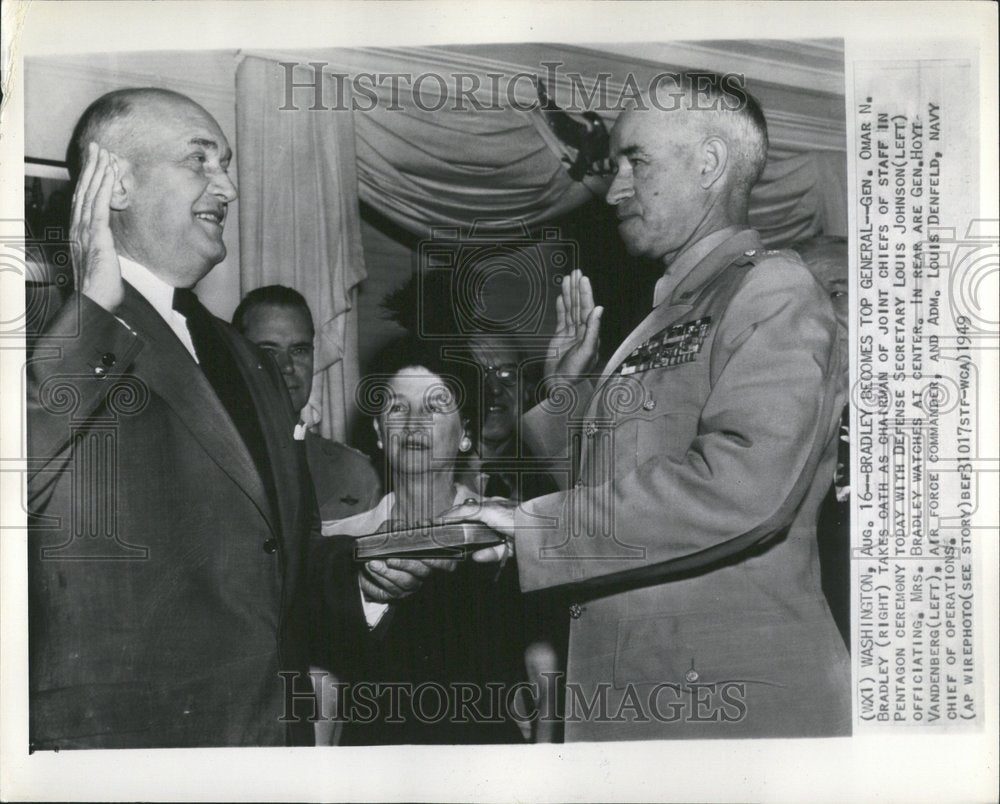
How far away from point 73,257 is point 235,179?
620mm

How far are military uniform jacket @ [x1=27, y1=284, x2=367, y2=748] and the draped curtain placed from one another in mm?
364

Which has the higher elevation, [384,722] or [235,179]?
[235,179]

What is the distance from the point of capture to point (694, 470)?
328 centimetres

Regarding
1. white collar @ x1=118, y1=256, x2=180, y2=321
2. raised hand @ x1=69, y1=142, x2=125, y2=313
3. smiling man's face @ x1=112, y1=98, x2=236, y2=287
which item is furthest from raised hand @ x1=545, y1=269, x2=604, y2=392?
raised hand @ x1=69, y1=142, x2=125, y2=313

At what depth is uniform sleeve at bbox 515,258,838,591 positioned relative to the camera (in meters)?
3.28

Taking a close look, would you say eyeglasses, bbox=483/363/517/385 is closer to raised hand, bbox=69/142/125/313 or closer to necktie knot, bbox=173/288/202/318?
necktie knot, bbox=173/288/202/318

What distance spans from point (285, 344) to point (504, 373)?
2.50 feet

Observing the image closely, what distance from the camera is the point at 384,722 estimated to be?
3443 millimetres

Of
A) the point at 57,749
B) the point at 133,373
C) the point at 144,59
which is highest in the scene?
the point at 144,59

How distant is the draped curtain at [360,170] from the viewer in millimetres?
3471

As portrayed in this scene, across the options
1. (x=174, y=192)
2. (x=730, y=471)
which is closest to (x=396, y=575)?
(x=730, y=471)

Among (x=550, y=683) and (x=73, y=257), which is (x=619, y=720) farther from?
(x=73, y=257)

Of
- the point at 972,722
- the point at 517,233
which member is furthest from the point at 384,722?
the point at 972,722

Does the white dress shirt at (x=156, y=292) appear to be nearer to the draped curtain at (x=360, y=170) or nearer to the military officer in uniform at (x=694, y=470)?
the draped curtain at (x=360, y=170)
